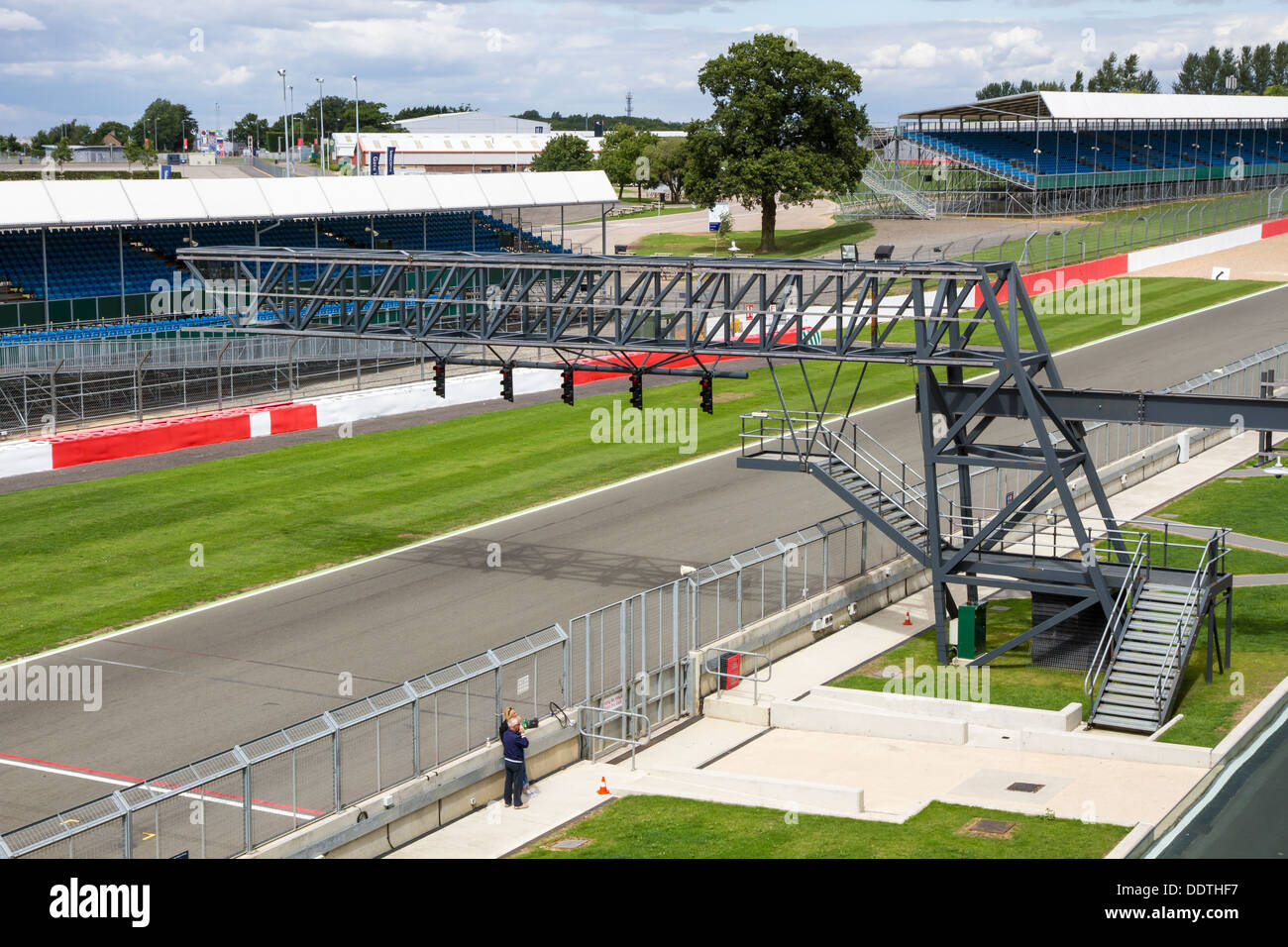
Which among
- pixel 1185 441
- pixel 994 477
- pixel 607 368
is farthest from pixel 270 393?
pixel 1185 441

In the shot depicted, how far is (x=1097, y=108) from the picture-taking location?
10269 centimetres

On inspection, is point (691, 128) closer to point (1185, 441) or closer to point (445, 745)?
point (1185, 441)

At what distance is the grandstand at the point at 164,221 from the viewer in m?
52.5

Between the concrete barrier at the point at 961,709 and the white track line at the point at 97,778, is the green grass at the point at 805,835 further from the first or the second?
the concrete barrier at the point at 961,709

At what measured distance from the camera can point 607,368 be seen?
32875 mm

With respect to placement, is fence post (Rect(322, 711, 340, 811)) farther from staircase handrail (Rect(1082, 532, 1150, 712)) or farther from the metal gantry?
staircase handrail (Rect(1082, 532, 1150, 712))

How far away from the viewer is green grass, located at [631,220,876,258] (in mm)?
92312

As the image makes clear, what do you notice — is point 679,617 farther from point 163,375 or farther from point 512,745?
point 163,375

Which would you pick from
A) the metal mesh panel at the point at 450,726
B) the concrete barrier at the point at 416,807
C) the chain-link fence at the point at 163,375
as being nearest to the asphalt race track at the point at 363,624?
the metal mesh panel at the point at 450,726

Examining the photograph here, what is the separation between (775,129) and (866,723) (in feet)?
230

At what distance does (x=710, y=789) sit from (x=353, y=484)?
22.3 m

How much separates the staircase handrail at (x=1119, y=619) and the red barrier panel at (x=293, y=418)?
1140 inches

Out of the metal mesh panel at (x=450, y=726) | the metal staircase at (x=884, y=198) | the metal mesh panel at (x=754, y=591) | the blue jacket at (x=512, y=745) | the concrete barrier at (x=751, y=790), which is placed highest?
the metal staircase at (x=884, y=198)
